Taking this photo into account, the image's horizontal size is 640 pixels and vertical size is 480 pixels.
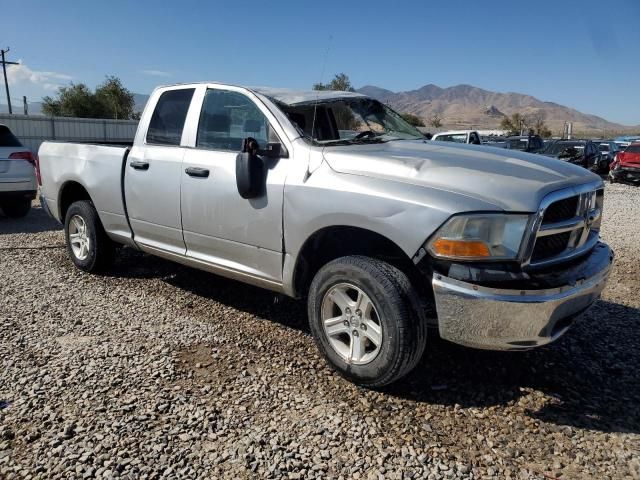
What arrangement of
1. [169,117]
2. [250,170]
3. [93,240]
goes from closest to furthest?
[250,170]
[169,117]
[93,240]

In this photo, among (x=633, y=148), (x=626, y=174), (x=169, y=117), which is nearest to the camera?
(x=169, y=117)

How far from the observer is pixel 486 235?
284 cm

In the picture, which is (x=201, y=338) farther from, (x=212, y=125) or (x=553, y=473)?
(x=553, y=473)

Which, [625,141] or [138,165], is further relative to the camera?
[625,141]

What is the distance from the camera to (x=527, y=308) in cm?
280

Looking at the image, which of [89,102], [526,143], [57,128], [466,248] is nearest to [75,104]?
[89,102]

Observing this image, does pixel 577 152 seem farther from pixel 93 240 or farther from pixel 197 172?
pixel 197 172

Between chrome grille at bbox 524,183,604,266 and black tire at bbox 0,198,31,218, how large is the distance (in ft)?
30.7

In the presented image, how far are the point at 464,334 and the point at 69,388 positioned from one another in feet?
8.04

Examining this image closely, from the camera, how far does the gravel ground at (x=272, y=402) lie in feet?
8.77

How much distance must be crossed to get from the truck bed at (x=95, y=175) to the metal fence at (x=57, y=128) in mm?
16920

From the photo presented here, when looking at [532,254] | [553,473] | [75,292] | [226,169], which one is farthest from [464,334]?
[75,292]

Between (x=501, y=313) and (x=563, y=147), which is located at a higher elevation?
(x=563, y=147)

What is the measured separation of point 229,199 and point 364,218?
123cm
